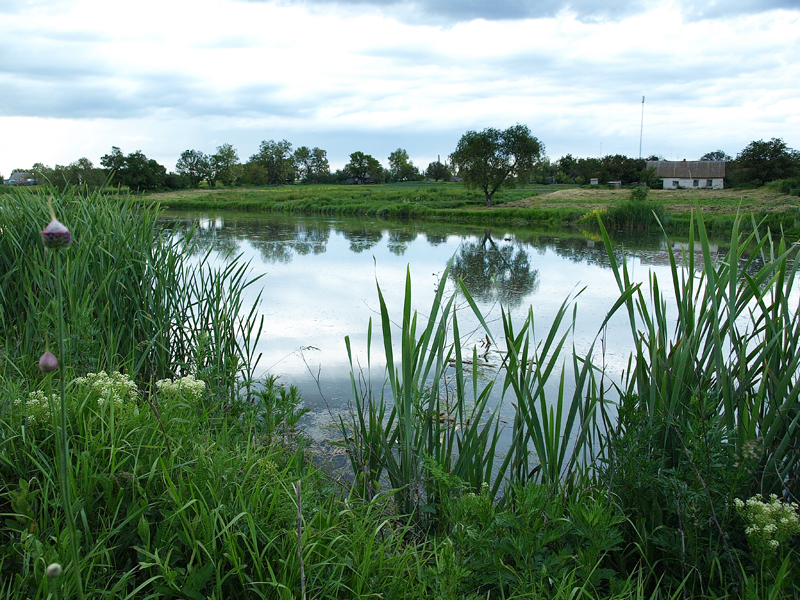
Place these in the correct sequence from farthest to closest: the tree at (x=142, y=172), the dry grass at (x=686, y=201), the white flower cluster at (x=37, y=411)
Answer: the tree at (x=142, y=172), the dry grass at (x=686, y=201), the white flower cluster at (x=37, y=411)

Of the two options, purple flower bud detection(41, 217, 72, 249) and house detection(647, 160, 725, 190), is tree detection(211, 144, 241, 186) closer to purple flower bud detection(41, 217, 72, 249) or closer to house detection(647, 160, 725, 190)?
house detection(647, 160, 725, 190)

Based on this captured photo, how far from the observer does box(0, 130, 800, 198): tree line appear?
26.9m

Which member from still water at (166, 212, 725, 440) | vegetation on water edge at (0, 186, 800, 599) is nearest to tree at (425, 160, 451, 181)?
still water at (166, 212, 725, 440)

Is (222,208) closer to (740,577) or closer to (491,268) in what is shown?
(491,268)

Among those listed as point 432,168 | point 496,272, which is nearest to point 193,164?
point 432,168

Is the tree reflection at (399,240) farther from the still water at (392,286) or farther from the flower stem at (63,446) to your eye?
the flower stem at (63,446)

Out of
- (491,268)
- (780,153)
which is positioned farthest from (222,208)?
(780,153)

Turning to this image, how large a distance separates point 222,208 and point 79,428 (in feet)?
103

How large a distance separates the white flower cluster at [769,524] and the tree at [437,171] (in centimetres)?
5868

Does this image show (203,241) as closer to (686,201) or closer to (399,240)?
(399,240)

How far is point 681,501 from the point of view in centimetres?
147

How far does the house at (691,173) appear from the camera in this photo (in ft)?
144

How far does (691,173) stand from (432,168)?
1051 inches

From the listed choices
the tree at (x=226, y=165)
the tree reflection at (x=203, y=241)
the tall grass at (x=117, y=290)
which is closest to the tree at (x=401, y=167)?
the tree at (x=226, y=165)
